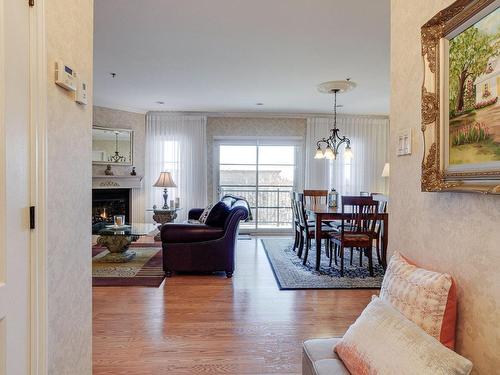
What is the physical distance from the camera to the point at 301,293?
3334mm

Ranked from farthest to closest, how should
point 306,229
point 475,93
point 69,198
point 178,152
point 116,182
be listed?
point 178,152 < point 116,182 < point 306,229 < point 69,198 < point 475,93

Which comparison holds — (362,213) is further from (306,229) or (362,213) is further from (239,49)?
(239,49)

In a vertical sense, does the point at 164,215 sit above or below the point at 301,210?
below

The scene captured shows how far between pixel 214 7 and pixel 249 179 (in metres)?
4.52

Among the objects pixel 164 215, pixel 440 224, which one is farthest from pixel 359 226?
pixel 164 215

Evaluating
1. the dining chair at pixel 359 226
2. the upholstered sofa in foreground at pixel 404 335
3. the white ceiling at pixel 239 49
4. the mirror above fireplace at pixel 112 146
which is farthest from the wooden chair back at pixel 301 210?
the mirror above fireplace at pixel 112 146

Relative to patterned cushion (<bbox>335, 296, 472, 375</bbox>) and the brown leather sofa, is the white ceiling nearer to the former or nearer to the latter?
the brown leather sofa

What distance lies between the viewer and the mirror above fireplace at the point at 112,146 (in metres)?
6.09

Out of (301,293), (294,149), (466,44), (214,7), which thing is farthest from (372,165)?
(466,44)

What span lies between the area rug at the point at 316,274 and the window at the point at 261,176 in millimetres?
2029

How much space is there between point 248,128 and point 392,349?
6.07 metres

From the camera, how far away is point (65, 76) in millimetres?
1377

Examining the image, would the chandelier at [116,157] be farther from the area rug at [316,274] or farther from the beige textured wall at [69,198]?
the beige textured wall at [69,198]

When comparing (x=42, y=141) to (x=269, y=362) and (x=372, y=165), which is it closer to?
(x=269, y=362)
